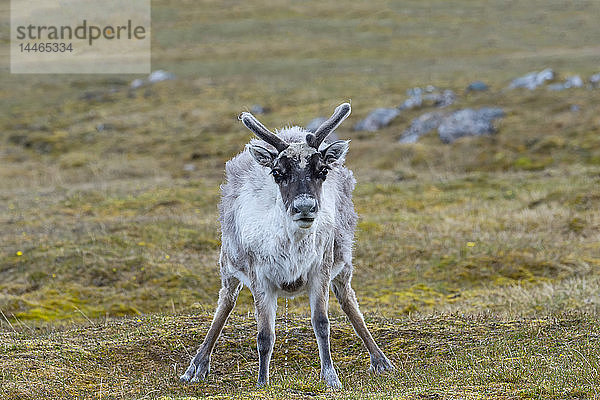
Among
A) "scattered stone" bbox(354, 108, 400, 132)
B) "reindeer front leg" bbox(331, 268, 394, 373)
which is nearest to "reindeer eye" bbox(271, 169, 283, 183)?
"reindeer front leg" bbox(331, 268, 394, 373)

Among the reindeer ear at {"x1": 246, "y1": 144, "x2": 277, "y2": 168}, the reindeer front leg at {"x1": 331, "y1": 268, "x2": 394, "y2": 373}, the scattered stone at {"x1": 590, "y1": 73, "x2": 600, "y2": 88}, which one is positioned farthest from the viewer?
the scattered stone at {"x1": 590, "y1": 73, "x2": 600, "y2": 88}

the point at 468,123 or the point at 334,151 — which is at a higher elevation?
the point at 334,151

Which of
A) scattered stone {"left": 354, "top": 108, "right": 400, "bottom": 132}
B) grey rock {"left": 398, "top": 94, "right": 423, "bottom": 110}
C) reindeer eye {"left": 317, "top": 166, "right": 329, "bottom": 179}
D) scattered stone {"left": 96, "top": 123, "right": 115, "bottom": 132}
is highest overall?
reindeer eye {"left": 317, "top": 166, "right": 329, "bottom": 179}

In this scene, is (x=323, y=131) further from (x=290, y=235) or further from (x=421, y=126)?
(x=421, y=126)

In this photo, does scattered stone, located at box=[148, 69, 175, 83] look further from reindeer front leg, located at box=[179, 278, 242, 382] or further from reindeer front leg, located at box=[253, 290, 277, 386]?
reindeer front leg, located at box=[253, 290, 277, 386]

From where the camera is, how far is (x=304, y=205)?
27.7ft

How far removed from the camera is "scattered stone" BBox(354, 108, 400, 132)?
44219mm

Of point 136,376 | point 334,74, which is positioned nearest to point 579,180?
point 136,376

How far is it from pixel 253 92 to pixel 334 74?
557 inches

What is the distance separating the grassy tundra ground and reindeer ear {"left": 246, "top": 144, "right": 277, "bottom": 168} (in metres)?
2.77

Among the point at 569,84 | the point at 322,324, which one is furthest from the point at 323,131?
the point at 569,84

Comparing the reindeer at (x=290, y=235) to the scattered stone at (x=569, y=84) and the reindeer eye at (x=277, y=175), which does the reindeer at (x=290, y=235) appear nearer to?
the reindeer eye at (x=277, y=175)

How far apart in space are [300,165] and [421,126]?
109ft

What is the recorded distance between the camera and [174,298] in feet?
52.4
